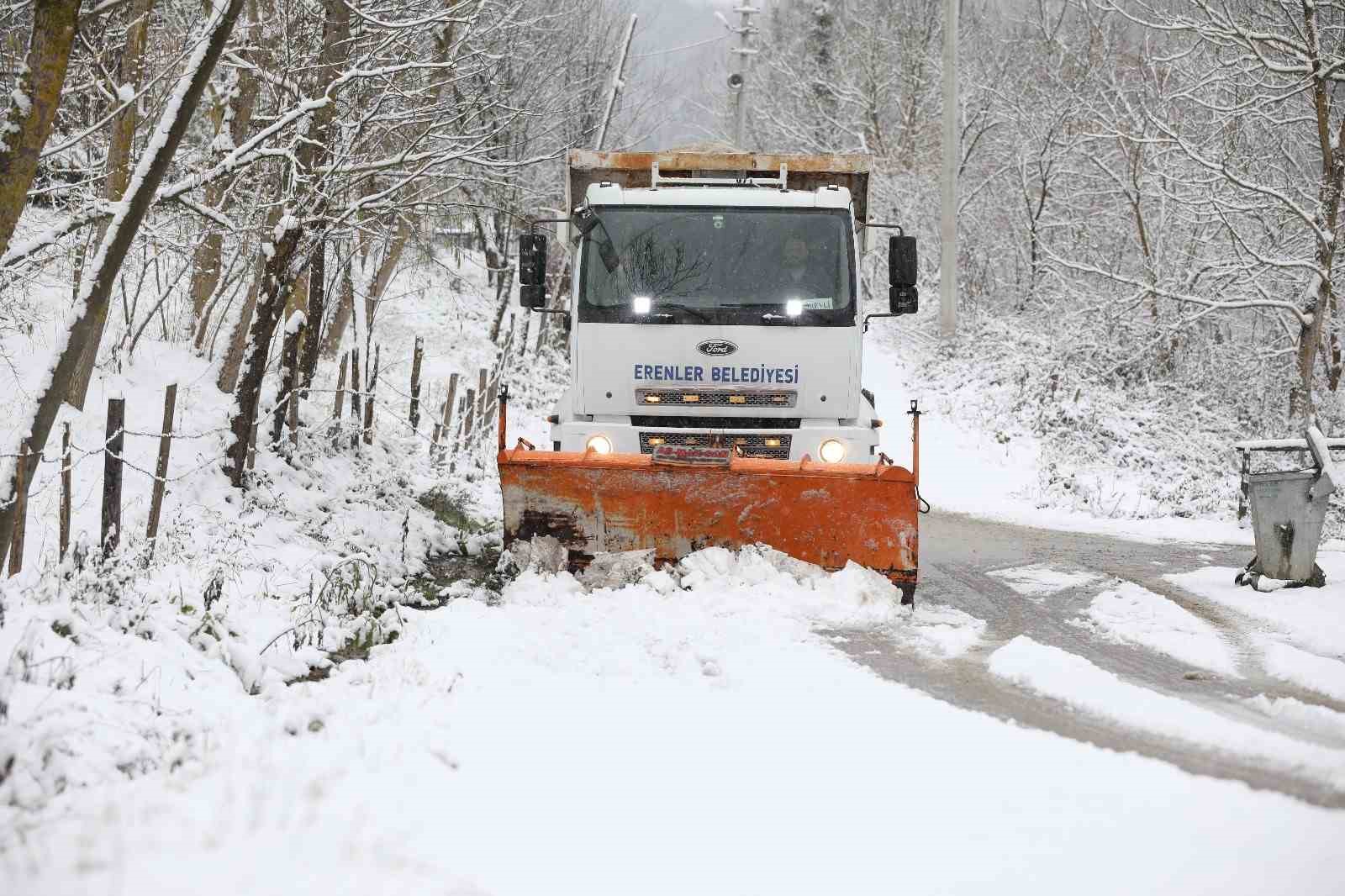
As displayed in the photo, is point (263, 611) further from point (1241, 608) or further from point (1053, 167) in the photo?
point (1053, 167)

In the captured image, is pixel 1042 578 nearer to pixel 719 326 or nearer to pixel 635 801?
pixel 719 326

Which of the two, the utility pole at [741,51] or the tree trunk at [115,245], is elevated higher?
the utility pole at [741,51]

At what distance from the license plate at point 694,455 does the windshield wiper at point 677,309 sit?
89 centimetres

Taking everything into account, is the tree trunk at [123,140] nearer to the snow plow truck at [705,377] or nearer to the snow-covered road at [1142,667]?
the snow plow truck at [705,377]

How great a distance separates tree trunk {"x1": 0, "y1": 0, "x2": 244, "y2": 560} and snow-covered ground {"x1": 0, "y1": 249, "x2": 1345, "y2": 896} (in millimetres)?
701

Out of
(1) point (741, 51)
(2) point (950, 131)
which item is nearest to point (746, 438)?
(2) point (950, 131)

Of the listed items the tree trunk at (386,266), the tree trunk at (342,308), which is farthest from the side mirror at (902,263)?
the tree trunk at (386,266)

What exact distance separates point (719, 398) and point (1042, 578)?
276 cm

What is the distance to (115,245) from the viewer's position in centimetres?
444

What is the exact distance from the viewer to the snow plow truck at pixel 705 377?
6883mm

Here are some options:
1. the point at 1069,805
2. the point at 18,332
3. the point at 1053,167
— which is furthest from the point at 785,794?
the point at 1053,167

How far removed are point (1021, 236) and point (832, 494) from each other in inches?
827

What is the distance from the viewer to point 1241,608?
6.58 meters

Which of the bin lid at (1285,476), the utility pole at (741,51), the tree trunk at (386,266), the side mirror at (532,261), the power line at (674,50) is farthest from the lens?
the power line at (674,50)
